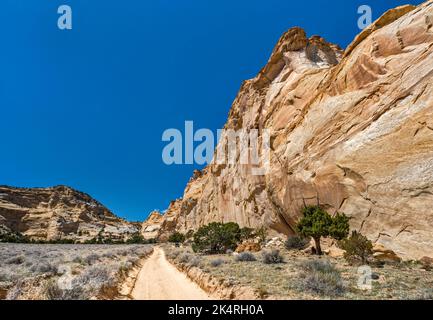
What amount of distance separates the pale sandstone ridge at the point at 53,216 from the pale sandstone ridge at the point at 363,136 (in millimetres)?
88465

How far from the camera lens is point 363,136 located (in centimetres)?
2186

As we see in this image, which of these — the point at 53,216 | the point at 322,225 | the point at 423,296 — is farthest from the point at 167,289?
the point at 53,216

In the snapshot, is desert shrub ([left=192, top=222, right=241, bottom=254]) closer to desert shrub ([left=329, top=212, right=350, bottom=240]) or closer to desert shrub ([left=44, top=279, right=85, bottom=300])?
desert shrub ([left=329, top=212, right=350, bottom=240])

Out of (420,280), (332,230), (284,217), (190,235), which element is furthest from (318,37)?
(190,235)

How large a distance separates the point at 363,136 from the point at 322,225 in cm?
843

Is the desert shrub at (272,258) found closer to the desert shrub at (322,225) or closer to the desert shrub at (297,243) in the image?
the desert shrub at (322,225)

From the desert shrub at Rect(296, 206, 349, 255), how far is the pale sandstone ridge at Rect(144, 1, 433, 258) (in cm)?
188

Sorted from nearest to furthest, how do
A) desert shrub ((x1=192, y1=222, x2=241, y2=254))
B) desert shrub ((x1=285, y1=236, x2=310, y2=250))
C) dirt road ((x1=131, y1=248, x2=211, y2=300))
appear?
dirt road ((x1=131, y1=248, x2=211, y2=300)) → desert shrub ((x1=285, y1=236, x2=310, y2=250)) → desert shrub ((x1=192, y1=222, x2=241, y2=254))

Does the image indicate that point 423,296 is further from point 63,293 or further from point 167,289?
point 63,293

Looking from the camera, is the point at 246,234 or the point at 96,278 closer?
the point at 96,278

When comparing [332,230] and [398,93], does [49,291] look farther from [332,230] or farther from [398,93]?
[398,93]

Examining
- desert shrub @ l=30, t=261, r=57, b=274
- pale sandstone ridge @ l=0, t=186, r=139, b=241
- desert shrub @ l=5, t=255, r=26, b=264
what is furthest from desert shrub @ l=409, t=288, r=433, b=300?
pale sandstone ridge @ l=0, t=186, r=139, b=241

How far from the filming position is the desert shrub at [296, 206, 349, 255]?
1984 cm

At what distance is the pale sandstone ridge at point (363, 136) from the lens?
1744 centimetres
